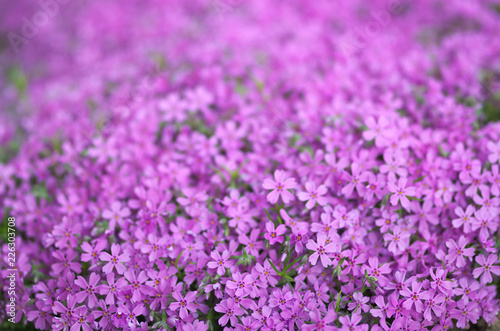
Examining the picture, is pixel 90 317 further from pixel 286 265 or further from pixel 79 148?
pixel 79 148

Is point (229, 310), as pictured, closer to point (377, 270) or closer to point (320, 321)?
point (320, 321)

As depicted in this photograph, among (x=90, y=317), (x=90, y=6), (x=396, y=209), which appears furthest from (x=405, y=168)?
(x=90, y=6)

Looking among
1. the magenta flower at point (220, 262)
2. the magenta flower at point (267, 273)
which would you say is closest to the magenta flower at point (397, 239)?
the magenta flower at point (267, 273)

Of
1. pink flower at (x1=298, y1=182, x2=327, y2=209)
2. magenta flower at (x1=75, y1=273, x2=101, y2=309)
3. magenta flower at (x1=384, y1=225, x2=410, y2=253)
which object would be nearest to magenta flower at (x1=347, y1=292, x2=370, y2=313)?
magenta flower at (x1=384, y1=225, x2=410, y2=253)

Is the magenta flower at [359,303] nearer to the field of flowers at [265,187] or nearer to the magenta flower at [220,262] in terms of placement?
the field of flowers at [265,187]

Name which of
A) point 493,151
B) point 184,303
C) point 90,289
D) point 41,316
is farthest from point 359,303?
point 41,316
